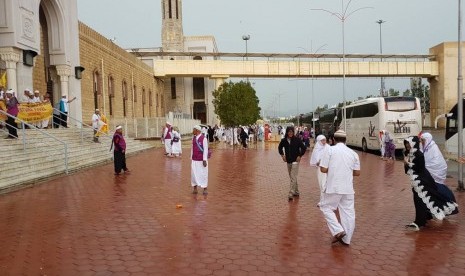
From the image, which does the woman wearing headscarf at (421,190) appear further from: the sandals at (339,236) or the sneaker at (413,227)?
the sandals at (339,236)

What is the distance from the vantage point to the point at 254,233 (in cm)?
618

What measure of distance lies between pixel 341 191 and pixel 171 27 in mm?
54481

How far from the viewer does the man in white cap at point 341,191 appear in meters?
5.48

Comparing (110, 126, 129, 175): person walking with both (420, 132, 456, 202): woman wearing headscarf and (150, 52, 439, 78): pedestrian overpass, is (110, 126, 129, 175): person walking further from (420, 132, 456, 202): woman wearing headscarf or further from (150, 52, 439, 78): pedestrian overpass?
(150, 52, 439, 78): pedestrian overpass

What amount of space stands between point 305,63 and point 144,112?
1677 centimetres

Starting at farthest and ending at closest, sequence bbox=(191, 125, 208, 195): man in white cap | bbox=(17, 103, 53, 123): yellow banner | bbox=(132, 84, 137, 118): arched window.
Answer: bbox=(132, 84, 137, 118): arched window
bbox=(17, 103, 53, 123): yellow banner
bbox=(191, 125, 208, 195): man in white cap

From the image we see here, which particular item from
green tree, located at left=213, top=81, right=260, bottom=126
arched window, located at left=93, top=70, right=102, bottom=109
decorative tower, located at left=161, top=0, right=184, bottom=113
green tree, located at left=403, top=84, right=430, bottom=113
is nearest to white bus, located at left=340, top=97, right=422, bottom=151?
green tree, located at left=213, top=81, right=260, bottom=126

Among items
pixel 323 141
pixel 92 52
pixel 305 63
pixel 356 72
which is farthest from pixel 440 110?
pixel 323 141

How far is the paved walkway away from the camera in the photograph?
4777 mm

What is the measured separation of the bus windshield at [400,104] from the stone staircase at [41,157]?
14.5 m

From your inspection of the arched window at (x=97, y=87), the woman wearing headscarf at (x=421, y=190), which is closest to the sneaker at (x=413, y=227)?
the woman wearing headscarf at (x=421, y=190)

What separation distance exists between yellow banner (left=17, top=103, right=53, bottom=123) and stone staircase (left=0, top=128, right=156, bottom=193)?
56 centimetres

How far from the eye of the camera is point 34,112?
14.6 m

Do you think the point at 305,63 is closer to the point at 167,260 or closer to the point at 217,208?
the point at 217,208
